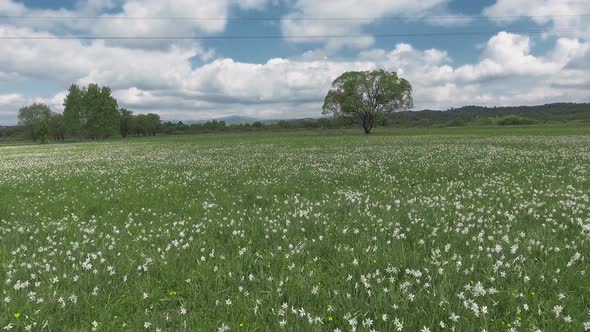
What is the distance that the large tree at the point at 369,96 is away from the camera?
235ft

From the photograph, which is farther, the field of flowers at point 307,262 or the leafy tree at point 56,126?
the leafy tree at point 56,126

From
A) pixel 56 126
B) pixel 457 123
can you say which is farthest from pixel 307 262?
pixel 56 126

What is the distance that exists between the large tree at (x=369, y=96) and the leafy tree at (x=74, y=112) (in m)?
61.2

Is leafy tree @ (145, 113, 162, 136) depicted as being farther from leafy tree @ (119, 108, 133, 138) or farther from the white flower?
the white flower

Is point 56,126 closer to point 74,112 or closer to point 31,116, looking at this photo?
point 31,116

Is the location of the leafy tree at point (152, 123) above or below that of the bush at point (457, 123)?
above

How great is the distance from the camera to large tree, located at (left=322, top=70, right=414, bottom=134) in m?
71.5

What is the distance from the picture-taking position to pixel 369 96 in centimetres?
7269

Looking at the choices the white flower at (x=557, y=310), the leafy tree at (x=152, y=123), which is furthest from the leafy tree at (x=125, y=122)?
the white flower at (x=557, y=310)

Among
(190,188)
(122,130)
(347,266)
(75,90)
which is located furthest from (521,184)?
(122,130)

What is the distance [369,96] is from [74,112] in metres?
71.7

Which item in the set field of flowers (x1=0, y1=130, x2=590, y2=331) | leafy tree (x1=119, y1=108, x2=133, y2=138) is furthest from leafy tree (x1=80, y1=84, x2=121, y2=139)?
field of flowers (x1=0, y1=130, x2=590, y2=331)

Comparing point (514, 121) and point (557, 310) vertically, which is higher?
point (514, 121)

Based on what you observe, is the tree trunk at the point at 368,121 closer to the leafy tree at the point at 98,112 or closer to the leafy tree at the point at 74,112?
the leafy tree at the point at 98,112
